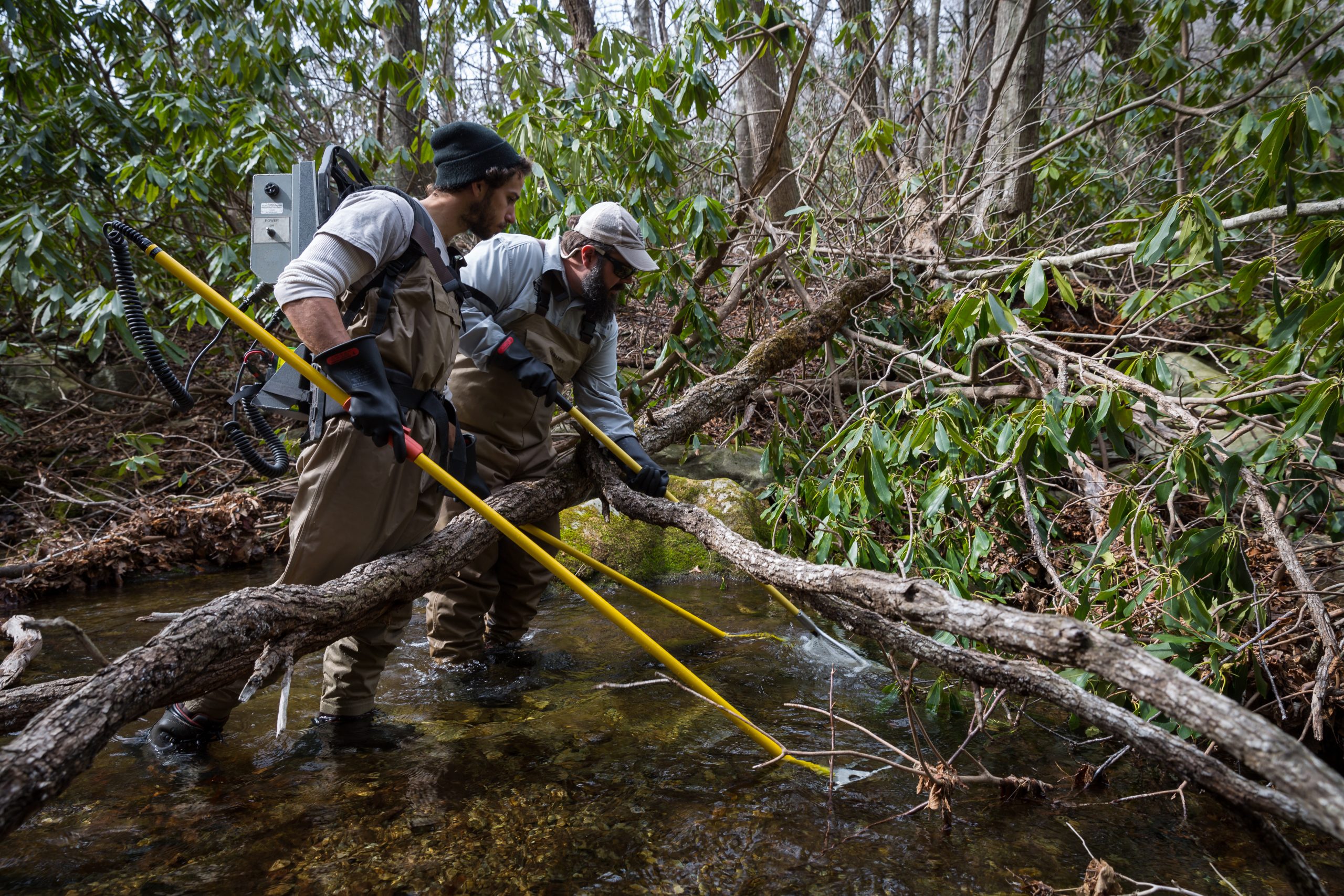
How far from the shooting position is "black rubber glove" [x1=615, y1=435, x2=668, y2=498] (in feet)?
10.1

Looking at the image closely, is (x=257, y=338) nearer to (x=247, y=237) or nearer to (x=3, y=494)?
(x=247, y=237)

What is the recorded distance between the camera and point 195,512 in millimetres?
5398

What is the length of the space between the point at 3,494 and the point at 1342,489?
26.8 feet

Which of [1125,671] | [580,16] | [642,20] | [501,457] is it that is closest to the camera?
[1125,671]

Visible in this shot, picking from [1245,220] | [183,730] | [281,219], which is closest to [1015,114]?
[1245,220]

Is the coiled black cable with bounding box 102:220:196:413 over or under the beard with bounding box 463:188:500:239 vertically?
under

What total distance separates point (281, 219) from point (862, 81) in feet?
12.8

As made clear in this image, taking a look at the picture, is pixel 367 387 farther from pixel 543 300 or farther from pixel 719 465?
pixel 719 465

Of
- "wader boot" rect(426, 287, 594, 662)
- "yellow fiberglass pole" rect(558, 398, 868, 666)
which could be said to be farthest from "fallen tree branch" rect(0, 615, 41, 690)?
"yellow fiberglass pole" rect(558, 398, 868, 666)

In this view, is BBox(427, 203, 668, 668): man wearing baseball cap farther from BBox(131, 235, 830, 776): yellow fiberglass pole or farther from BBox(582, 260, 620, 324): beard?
BBox(131, 235, 830, 776): yellow fiberglass pole

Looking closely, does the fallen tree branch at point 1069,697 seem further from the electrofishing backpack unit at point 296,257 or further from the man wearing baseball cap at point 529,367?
the electrofishing backpack unit at point 296,257

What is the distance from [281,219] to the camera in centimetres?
261

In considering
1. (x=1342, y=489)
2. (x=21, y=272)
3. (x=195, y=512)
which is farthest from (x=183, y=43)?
(x=1342, y=489)

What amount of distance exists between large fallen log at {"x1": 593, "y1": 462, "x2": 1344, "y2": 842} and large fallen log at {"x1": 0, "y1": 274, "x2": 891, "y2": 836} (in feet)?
4.03
